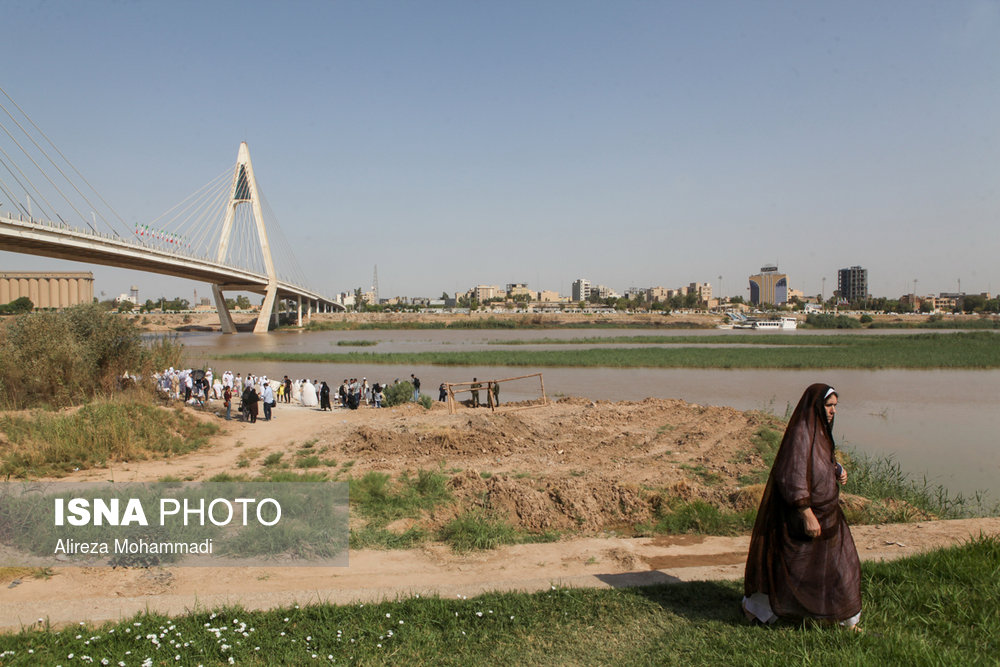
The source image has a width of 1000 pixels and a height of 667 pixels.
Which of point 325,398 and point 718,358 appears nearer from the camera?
point 325,398

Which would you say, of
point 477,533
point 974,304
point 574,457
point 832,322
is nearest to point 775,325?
point 832,322

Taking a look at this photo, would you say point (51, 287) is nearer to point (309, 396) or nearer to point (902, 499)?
point (309, 396)

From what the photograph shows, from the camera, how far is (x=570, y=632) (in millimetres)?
4016

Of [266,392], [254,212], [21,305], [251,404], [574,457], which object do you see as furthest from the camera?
[254,212]

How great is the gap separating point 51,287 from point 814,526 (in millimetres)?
33176

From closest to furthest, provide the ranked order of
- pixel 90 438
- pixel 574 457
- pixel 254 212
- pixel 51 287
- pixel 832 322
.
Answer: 1. pixel 90 438
2. pixel 574 457
3. pixel 51 287
4. pixel 254 212
5. pixel 832 322

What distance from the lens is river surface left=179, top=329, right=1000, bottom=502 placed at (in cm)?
1305

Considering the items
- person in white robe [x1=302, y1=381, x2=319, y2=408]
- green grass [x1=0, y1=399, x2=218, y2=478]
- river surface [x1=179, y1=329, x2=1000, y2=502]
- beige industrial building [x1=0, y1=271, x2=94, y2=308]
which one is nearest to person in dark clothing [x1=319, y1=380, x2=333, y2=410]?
person in white robe [x1=302, y1=381, x2=319, y2=408]

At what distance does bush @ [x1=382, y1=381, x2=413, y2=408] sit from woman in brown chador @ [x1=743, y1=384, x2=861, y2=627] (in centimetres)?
1525

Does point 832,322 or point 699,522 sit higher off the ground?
point 832,322

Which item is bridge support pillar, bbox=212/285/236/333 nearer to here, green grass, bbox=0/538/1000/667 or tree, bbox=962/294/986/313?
green grass, bbox=0/538/1000/667

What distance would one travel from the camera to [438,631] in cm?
406

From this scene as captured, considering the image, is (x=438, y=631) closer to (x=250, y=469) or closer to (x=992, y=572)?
(x=992, y=572)
